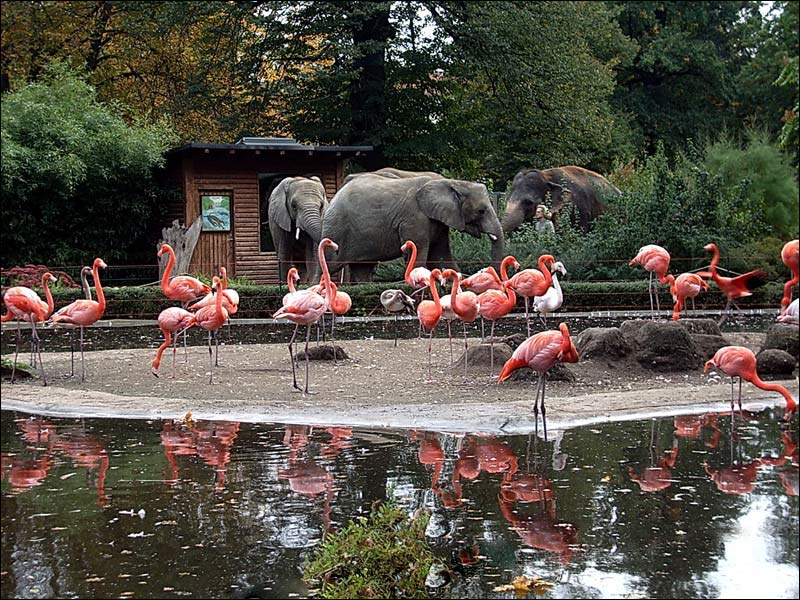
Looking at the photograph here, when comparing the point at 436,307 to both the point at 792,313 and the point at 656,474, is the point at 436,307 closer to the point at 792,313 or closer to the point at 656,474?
the point at 656,474

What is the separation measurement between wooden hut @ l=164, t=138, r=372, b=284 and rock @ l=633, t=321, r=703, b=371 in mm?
13616

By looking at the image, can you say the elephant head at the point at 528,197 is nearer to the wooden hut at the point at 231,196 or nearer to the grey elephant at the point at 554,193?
the grey elephant at the point at 554,193

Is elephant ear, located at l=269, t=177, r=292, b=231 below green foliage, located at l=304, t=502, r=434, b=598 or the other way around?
the other way around

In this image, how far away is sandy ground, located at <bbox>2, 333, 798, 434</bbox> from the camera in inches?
332

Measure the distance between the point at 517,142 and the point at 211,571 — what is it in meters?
26.2

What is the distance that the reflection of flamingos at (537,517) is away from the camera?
192 inches

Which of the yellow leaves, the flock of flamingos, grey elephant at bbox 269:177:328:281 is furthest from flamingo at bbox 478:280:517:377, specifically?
grey elephant at bbox 269:177:328:281

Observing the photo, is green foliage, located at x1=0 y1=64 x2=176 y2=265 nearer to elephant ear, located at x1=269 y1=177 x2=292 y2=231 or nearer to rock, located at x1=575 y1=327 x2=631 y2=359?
elephant ear, located at x1=269 y1=177 x2=292 y2=231

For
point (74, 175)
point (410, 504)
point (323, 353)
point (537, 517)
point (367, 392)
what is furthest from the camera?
point (74, 175)

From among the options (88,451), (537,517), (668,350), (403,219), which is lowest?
(537,517)

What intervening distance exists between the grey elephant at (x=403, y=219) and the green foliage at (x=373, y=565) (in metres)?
15.1

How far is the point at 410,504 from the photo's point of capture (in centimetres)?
573

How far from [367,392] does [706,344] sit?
12.8 feet

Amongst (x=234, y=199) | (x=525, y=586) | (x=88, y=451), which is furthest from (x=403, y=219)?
(x=525, y=586)
